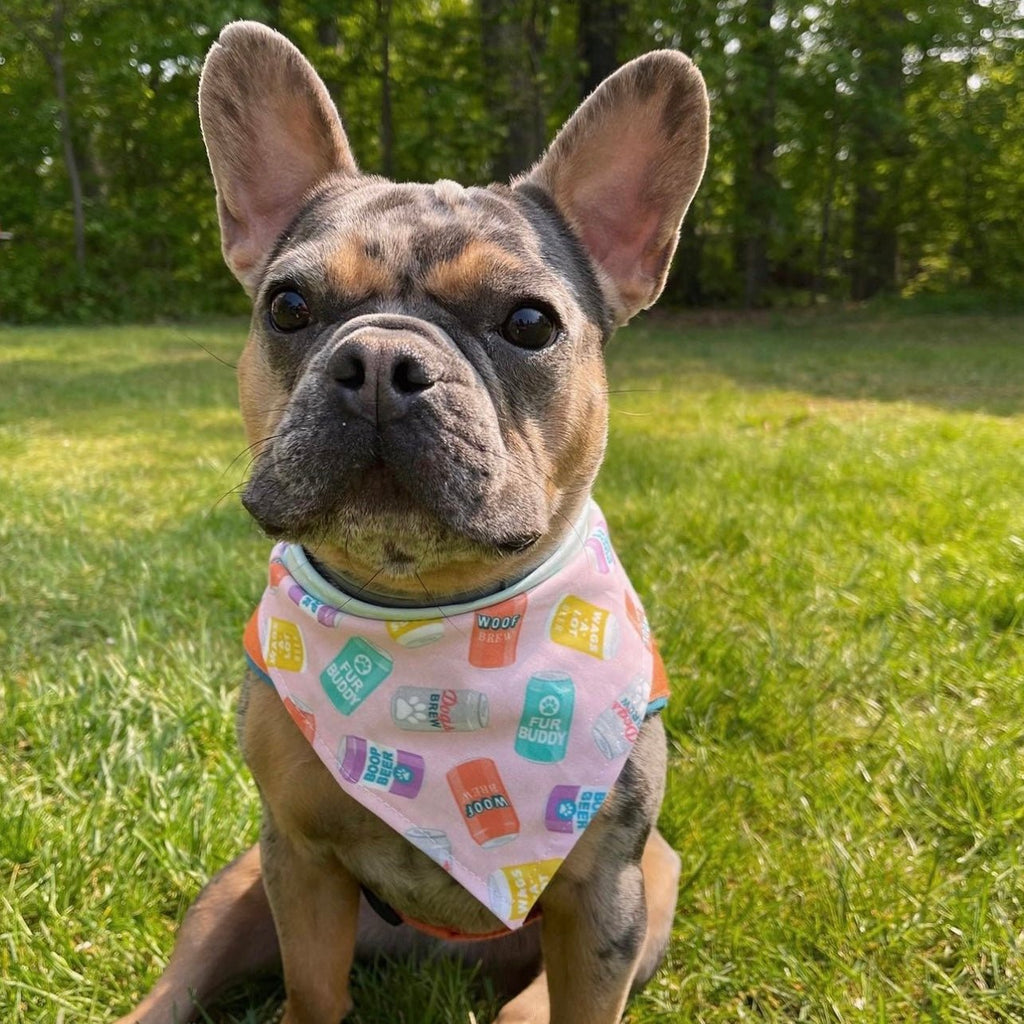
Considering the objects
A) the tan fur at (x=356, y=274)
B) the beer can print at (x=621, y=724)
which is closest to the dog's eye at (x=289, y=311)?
the tan fur at (x=356, y=274)

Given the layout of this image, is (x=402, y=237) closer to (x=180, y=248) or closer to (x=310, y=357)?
(x=310, y=357)

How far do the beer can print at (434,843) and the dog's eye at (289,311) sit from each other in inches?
51.7

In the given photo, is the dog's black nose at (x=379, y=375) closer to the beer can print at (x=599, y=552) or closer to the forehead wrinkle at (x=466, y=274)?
the forehead wrinkle at (x=466, y=274)

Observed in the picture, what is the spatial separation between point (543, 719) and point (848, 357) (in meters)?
13.7

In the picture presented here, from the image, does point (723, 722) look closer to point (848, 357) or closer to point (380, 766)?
point (380, 766)

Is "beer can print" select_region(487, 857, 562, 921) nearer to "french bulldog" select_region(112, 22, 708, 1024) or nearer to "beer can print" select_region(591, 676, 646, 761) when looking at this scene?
"french bulldog" select_region(112, 22, 708, 1024)

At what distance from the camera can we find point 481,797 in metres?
2.27

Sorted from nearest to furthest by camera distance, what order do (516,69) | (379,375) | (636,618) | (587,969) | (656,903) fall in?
(379,375) → (587,969) → (656,903) → (636,618) → (516,69)

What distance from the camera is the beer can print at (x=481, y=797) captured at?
2250 mm

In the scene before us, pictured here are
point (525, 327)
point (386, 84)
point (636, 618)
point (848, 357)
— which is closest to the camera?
point (525, 327)

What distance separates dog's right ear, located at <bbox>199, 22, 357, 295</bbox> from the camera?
8.29 ft

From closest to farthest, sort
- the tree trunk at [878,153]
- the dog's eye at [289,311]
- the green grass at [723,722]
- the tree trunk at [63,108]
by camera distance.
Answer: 1. the dog's eye at [289,311]
2. the green grass at [723,722]
3. the tree trunk at [878,153]
4. the tree trunk at [63,108]

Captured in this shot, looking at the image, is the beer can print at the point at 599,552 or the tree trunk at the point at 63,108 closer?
the beer can print at the point at 599,552

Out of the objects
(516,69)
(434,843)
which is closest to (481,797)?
(434,843)
